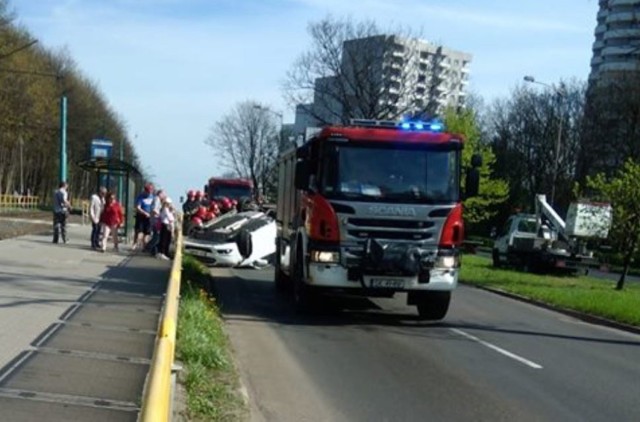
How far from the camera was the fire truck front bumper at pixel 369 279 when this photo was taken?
47.2 feet

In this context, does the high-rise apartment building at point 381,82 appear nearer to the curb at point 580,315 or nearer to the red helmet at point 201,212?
the red helmet at point 201,212

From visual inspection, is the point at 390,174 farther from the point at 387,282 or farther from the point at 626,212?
the point at 626,212

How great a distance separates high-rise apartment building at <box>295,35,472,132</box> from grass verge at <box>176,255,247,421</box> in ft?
135

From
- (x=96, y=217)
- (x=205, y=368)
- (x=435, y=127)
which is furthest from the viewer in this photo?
(x=96, y=217)

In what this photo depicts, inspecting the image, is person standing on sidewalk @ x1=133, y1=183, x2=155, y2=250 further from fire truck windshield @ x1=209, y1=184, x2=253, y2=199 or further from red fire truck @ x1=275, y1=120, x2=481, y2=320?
fire truck windshield @ x1=209, y1=184, x2=253, y2=199

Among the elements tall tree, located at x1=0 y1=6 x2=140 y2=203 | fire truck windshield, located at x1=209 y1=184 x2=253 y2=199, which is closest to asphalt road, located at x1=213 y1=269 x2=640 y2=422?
tall tree, located at x1=0 y1=6 x2=140 y2=203

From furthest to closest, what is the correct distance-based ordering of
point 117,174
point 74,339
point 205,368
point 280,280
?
point 117,174 < point 280,280 < point 74,339 < point 205,368

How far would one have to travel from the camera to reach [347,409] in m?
8.66

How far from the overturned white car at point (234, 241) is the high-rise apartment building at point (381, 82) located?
1119 inches

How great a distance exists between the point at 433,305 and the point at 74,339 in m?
7.54

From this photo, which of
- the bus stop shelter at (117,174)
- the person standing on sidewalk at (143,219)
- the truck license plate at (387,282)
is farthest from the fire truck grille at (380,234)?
the bus stop shelter at (117,174)

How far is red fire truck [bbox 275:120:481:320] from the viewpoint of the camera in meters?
14.3

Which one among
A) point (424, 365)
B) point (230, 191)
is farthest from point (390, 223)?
point (230, 191)

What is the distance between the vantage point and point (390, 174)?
14.7 meters
